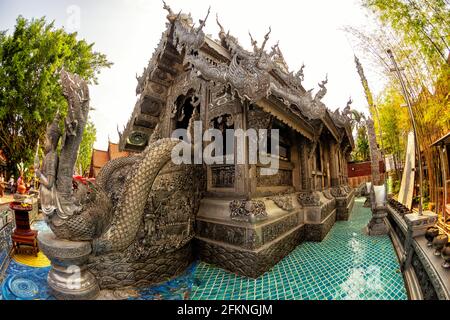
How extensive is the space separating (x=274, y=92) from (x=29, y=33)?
19.0 metres


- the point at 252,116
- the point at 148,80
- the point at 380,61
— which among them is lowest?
the point at 252,116

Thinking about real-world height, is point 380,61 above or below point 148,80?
above

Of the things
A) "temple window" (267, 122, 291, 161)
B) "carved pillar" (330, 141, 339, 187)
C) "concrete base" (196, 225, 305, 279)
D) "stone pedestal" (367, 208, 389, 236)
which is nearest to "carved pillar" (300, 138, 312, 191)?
"temple window" (267, 122, 291, 161)

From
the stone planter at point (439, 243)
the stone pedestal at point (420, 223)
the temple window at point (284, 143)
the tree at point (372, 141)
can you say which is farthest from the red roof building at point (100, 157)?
the stone planter at point (439, 243)

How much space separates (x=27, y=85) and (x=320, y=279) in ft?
61.0

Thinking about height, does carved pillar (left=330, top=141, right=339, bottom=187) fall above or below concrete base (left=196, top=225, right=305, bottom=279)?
above

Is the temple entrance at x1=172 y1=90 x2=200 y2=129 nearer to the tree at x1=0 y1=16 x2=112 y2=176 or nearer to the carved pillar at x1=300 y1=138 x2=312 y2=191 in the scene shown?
the carved pillar at x1=300 y1=138 x2=312 y2=191

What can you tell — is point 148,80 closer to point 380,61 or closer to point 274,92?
point 274,92

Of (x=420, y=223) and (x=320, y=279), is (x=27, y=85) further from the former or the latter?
(x=420, y=223)

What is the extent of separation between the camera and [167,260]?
11.6 feet

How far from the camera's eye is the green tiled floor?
119 inches

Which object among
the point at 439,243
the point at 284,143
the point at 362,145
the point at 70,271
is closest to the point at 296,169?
the point at 284,143

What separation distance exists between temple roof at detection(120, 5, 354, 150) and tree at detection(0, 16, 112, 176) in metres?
9.90
